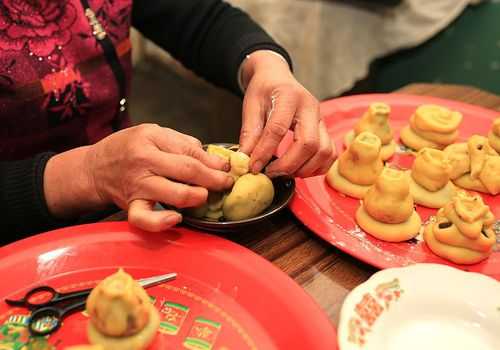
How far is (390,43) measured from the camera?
7.25 feet

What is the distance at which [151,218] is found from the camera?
2.64 feet

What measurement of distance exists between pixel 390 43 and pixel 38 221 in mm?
1692

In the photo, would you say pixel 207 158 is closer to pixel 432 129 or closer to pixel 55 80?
pixel 55 80

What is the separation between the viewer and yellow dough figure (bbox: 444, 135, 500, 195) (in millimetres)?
1046

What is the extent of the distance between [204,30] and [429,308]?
87cm

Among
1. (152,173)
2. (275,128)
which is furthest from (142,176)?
(275,128)

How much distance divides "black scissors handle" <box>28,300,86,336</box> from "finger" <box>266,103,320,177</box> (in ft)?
1.26

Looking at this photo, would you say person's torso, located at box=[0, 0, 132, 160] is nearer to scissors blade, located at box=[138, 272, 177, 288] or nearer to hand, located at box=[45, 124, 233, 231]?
hand, located at box=[45, 124, 233, 231]

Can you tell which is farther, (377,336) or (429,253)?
(429,253)

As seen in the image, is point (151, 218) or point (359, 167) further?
point (359, 167)

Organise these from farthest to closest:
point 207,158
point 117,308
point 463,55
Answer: point 463,55
point 207,158
point 117,308

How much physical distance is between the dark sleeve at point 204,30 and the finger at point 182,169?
0.48m

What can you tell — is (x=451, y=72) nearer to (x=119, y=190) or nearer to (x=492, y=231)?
(x=492, y=231)

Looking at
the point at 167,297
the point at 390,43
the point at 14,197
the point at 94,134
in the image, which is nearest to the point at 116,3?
the point at 94,134
